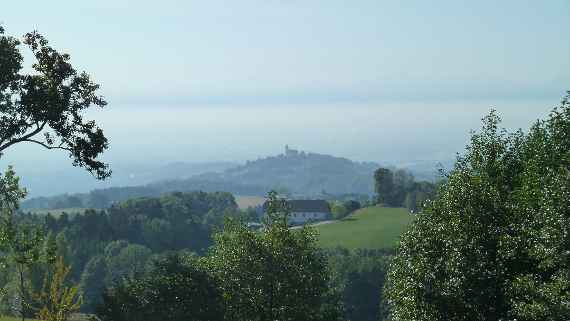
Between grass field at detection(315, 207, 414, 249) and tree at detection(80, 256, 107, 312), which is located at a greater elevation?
grass field at detection(315, 207, 414, 249)

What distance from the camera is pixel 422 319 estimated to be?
27.6 m

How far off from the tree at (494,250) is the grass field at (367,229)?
113 meters

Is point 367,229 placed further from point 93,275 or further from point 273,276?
point 273,276

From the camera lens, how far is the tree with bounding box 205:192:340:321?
3526cm

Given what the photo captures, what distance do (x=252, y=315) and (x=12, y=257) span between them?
1206cm

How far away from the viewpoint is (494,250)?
26.9 meters

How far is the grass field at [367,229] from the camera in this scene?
158m

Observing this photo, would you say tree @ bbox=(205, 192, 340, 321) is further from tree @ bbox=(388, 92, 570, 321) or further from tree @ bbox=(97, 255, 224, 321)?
tree @ bbox=(388, 92, 570, 321)

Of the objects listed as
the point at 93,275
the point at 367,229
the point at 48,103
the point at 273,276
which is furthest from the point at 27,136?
the point at 367,229

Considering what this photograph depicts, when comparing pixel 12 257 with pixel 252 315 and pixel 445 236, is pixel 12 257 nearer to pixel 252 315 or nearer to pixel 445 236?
pixel 252 315

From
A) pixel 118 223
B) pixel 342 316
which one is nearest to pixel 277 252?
pixel 342 316

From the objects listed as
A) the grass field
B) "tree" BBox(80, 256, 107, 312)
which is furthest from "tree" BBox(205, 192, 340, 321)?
"tree" BBox(80, 256, 107, 312)

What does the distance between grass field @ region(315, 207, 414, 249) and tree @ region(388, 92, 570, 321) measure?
113240mm

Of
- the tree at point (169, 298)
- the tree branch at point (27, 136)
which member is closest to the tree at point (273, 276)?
the tree at point (169, 298)
